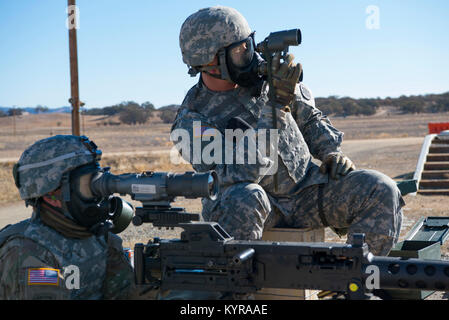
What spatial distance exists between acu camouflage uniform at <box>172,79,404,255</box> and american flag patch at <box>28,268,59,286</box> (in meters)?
1.33

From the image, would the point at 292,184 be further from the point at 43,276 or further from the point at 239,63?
the point at 43,276

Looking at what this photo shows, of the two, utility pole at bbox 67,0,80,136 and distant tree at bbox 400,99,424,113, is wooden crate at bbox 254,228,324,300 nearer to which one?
utility pole at bbox 67,0,80,136

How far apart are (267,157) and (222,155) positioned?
1.34ft

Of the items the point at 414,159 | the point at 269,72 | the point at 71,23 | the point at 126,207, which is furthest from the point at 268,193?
the point at 414,159

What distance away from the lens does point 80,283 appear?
11.4 feet

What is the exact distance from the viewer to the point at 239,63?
15.3ft

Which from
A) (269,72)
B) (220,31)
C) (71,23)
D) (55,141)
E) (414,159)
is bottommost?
(414,159)

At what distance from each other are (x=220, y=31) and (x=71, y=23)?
648 cm

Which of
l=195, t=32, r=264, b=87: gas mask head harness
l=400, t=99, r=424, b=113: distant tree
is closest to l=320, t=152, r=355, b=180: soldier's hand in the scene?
l=195, t=32, r=264, b=87: gas mask head harness

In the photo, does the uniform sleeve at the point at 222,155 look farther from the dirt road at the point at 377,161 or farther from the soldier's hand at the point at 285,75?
the dirt road at the point at 377,161

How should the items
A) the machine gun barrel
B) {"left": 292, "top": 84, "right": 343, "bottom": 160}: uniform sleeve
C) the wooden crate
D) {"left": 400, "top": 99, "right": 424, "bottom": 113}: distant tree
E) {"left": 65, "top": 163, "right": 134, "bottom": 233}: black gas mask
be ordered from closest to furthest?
the machine gun barrel
{"left": 65, "top": 163, "right": 134, "bottom": 233}: black gas mask
the wooden crate
{"left": 292, "top": 84, "right": 343, "bottom": 160}: uniform sleeve
{"left": 400, "top": 99, "right": 424, "bottom": 113}: distant tree

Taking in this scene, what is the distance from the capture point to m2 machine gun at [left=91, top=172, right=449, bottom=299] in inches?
115

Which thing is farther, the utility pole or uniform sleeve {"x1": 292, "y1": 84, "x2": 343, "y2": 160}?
the utility pole
